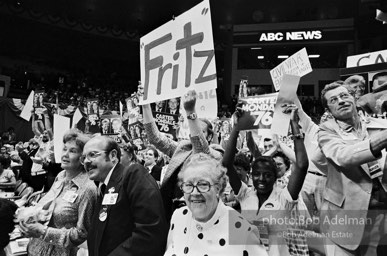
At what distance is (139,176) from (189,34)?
4.88 ft

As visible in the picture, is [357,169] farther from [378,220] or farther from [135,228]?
[135,228]

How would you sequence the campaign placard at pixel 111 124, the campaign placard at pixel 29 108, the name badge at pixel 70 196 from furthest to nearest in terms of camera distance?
the campaign placard at pixel 29 108 < the campaign placard at pixel 111 124 < the name badge at pixel 70 196

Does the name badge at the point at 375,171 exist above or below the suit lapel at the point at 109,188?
above

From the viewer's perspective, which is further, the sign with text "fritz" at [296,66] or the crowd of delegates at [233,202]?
the sign with text "fritz" at [296,66]

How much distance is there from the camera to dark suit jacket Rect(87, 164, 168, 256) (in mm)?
2100

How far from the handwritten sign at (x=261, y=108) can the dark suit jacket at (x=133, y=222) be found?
100cm

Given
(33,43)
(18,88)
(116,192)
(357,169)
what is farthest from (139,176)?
(33,43)

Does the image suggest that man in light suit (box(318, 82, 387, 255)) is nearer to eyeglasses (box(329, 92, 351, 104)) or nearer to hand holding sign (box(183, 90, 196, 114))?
eyeglasses (box(329, 92, 351, 104))

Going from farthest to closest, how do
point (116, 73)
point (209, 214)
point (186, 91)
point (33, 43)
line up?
point (116, 73)
point (33, 43)
point (186, 91)
point (209, 214)

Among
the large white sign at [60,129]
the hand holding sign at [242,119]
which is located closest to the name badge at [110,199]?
the hand holding sign at [242,119]

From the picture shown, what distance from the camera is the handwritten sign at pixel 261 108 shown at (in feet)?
9.70

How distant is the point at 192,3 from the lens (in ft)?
61.8

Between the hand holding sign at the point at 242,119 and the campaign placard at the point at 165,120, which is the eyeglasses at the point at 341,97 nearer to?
the hand holding sign at the point at 242,119

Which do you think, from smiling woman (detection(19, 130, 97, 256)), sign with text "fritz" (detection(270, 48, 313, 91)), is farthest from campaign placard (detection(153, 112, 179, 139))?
smiling woman (detection(19, 130, 97, 256))
